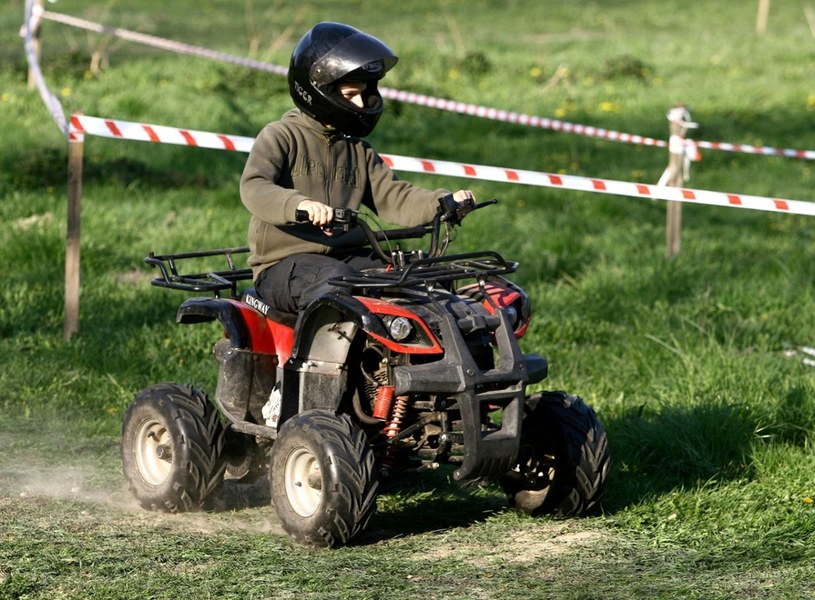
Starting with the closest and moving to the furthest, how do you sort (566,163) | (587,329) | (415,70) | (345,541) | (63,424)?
(345,541) → (63,424) → (587,329) → (566,163) → (415,70)

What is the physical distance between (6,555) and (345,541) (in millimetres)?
1179

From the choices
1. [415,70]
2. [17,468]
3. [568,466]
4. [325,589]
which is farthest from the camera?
[415,70]

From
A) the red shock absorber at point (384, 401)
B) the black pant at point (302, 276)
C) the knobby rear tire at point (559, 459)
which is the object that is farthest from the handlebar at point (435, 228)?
the knobby rear tire at point (559, 459)

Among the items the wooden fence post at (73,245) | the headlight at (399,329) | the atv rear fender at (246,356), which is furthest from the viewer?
the wooden fence post at (73,245)

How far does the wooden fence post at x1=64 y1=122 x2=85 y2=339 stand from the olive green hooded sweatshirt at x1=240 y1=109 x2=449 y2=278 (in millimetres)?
2757

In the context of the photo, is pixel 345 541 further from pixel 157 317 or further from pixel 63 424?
pixel 157 317

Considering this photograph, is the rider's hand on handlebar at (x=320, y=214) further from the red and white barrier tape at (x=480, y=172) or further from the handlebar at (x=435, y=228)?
the red and white barrier tape at (x=480, y=172)

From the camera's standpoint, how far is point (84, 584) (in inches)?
178

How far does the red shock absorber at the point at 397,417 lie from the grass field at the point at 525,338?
1.33 ft

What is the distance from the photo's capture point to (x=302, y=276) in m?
5.39

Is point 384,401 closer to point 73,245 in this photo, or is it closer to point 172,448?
point 172,448

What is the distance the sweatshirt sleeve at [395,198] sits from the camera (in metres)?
5.71

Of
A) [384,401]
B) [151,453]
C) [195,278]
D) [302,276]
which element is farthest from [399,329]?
[151,453]

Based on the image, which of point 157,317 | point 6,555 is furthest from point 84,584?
point 157,317
